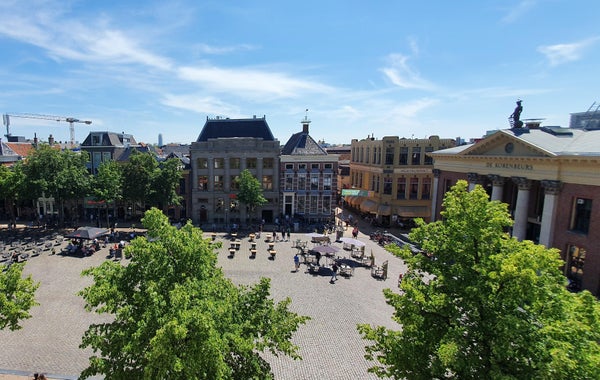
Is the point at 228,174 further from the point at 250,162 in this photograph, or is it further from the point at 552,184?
the point at 552,184

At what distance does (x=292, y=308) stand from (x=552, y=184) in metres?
24.0

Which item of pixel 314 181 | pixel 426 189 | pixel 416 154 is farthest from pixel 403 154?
pixel 314 181

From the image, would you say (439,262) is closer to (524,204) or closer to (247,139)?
(524,204)

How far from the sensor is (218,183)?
48969mm

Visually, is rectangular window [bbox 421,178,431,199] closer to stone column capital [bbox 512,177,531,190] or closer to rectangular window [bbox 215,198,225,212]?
stone column capital [bbox 512,177,531,190]

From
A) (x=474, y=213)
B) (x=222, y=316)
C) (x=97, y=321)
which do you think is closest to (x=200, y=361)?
(x=222, y=316)

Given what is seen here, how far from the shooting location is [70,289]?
24906 mm

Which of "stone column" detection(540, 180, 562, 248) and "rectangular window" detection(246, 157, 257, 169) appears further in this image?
"rectangular window" detection(246, 157, 257, 169)

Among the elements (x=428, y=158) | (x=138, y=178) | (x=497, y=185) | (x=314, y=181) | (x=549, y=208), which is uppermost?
(x=428, y=158)

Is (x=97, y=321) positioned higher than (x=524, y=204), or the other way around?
(x=524, y=204)

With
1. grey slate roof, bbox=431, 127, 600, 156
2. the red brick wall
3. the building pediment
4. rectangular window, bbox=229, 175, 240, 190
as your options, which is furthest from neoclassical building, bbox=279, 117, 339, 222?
the red brick wall

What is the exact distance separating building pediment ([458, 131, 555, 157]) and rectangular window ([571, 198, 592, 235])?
4.34 metres

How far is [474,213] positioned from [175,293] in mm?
9620

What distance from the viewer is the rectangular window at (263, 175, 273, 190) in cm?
4862
